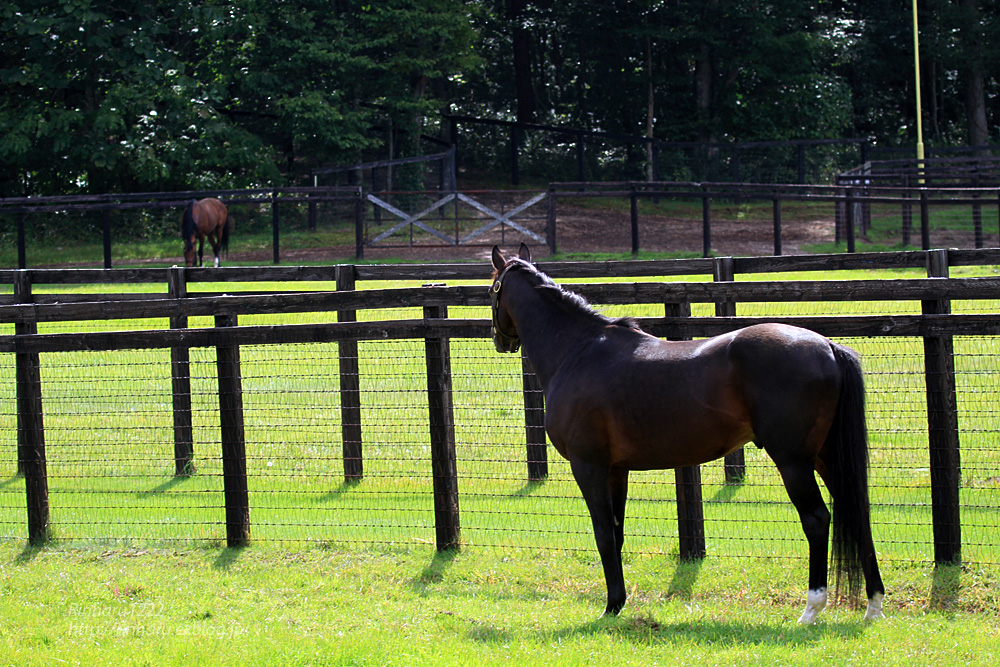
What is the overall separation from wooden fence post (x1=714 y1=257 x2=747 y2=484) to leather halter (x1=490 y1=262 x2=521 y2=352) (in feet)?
6.36

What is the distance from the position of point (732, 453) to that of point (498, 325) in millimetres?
2862

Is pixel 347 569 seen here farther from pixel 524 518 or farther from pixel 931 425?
pixel 931 425

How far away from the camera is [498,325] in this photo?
6582 mm

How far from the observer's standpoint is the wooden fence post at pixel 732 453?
7.86m

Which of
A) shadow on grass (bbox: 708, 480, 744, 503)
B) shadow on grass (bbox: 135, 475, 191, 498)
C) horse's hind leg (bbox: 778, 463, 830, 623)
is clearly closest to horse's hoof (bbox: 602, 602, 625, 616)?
horse's hind leg (bbox: 778, 463, 830, 623)

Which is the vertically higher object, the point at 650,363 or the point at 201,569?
the point at 650,363

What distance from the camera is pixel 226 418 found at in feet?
25.4

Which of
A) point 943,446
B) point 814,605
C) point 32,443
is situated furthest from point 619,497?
point 32,443

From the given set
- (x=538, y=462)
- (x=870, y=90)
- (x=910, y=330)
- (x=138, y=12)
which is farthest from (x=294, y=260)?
(x=870, y=90)

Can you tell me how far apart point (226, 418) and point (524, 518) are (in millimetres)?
2486

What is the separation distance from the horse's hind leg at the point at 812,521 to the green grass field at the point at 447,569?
148mm

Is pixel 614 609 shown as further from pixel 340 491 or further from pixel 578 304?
pixel 340 491

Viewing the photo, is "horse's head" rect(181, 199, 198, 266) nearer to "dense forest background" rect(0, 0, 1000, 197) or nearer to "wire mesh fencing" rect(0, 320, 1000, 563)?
"dense forest background" rect(0, 0, 1000, 197)

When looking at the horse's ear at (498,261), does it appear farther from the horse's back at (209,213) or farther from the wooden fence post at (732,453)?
the horse's back at (209,213)
